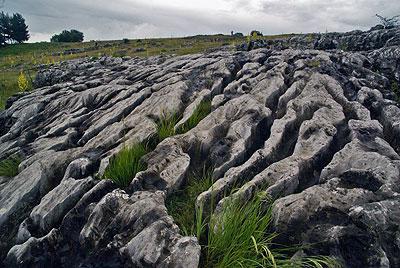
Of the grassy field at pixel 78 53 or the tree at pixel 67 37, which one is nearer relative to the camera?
the grassy field at pixel 78 53

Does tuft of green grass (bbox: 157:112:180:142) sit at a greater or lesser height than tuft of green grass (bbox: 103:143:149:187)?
greater

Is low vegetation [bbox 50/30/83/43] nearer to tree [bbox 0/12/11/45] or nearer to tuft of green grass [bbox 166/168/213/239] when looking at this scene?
tree [bbox 0/12/11/45]

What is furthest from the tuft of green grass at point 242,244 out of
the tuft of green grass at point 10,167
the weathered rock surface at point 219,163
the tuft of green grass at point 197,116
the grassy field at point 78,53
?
the grassy field at point 78,53

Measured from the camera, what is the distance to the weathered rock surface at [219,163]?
569 cm

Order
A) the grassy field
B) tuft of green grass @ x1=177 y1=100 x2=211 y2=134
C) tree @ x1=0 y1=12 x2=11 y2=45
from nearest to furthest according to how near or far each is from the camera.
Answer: tuft of green grass @ x1=177 y1=100 x2=211 y2=134 < the grassy field < tree @ x1=0 y1=12 x2=11 y2=45

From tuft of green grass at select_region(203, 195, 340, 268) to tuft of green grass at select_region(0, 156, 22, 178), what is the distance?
261 inches

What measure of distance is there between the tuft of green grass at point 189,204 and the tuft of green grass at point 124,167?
1119 mm

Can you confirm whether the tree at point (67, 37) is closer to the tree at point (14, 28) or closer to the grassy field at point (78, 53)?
the tree at point (14, 28)

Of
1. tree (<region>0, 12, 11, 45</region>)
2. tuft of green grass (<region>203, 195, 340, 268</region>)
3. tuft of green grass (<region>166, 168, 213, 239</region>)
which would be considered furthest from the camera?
tree (<region>0, 12, 11, 45</region>)

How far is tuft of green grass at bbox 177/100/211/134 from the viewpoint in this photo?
9.99 meters

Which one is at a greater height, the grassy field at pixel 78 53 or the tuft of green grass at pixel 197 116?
the tuft of green grass at pixel 197 116

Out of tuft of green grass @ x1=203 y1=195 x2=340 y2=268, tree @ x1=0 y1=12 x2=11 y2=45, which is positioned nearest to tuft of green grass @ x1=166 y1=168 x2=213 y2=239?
tuft of green grass @ x1=203 y1=195 x2=340 y2=268

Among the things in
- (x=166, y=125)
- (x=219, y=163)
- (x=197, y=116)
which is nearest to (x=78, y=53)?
(x=197, y=116)

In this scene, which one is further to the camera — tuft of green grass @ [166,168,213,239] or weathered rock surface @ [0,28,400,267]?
tuft of green grass @ [166,168,213,239]
